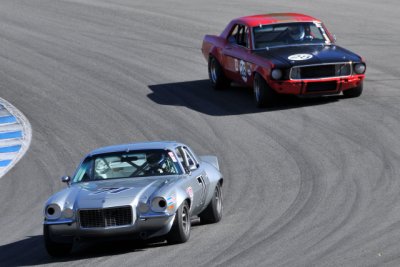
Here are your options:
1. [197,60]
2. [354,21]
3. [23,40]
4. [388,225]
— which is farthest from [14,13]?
[388,225]

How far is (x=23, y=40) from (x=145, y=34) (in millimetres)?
2976

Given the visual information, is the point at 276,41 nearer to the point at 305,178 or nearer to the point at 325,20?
the point at 305,178

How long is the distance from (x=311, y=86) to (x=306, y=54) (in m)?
0.59

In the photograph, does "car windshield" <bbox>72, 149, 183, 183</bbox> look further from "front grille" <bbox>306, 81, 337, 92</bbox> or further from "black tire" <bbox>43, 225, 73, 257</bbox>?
"front grille" <bbox>306, 81, 337, 92</bbox>

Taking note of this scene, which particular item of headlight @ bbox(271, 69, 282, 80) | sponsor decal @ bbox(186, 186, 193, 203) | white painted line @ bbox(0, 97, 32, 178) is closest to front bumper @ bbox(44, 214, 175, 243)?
sponsor decal @ bbox(186, 186, 193, 203)

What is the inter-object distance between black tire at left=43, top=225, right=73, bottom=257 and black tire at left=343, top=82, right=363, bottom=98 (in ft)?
31.0

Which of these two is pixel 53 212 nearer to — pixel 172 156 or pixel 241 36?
pixel 172 156

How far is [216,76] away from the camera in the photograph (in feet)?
66.8

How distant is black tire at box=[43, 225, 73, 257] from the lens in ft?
33.5

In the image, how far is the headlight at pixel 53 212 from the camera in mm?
10227

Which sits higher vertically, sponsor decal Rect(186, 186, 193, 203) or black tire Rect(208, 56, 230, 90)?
sponsor decal Rect(186, 186, 193, 203)

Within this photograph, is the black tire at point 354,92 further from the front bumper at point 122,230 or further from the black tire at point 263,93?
the front bumper at point 122,230

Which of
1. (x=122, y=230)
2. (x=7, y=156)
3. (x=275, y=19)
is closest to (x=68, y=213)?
(x=122, y=230)

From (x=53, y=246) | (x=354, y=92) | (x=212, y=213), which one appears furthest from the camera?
(x=354, y=92)
